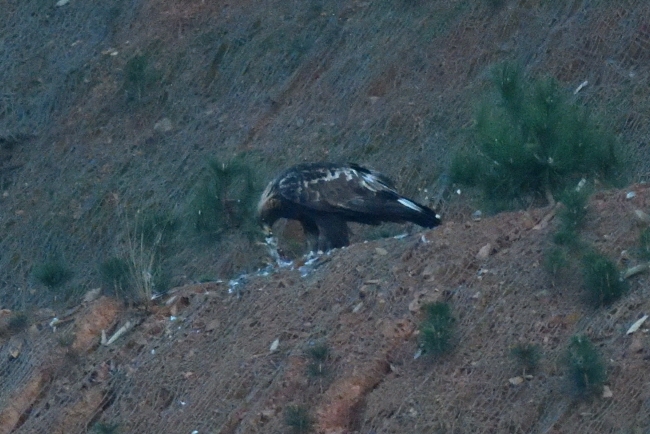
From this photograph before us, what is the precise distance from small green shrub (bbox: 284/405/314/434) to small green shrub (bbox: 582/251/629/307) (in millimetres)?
1753

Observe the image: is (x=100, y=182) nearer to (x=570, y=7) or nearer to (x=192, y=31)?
(x=192, y=31)

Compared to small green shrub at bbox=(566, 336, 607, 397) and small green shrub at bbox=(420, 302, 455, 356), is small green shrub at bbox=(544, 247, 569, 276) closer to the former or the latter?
small green shrub at bbox=(420, 302, 455, 356)

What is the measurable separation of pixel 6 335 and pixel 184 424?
2412 millimetres

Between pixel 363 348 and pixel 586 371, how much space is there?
66.6 inches

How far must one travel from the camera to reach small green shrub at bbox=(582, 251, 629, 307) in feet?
26.4

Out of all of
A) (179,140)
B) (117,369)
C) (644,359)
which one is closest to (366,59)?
(179,140)

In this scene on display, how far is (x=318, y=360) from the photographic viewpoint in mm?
8625

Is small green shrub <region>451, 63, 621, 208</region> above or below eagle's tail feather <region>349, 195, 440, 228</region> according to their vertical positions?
above

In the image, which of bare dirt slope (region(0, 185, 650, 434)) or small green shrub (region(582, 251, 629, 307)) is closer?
bare dirt slope (region(0, 185, 650, 434))

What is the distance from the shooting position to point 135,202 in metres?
17.4

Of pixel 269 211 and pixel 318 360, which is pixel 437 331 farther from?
pixel 269 211

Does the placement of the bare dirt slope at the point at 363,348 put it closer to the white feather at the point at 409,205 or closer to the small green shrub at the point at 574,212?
the small green shrub at the point at 574,212

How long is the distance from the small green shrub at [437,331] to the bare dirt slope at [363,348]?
0.22 ft

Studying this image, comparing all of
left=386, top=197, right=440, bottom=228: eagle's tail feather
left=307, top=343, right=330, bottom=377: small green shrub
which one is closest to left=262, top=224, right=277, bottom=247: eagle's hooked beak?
left=386, top=197, right=440, bottom=228: eagle's tail feather
